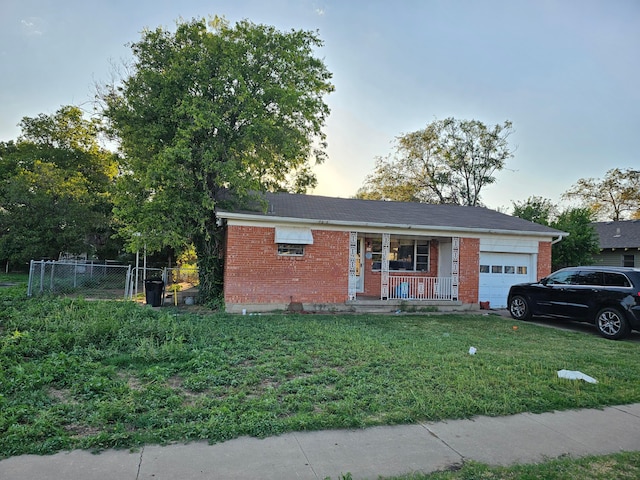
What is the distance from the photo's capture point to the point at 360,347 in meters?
7.14

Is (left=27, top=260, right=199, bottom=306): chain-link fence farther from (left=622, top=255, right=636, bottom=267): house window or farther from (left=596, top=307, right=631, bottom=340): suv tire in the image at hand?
(left=622, top=255, right=636, bottom=267): house window

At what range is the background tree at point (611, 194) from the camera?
3737 centimetres

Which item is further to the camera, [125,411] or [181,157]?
[181,157]

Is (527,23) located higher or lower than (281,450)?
higher

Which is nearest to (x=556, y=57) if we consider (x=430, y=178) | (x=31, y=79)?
(x=31, y=79)

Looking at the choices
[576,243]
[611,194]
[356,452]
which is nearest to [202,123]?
[356,452]

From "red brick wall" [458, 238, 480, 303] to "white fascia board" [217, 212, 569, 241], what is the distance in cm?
34

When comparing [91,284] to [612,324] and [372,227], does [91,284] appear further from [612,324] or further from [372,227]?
[612,324]

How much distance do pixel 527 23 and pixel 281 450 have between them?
12.3 meters

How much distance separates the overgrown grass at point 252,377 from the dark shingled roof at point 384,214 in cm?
484

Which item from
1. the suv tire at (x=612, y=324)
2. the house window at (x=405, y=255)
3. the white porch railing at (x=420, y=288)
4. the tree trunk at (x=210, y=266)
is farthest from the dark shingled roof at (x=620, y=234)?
the tree trunk at (x=210, y=266)

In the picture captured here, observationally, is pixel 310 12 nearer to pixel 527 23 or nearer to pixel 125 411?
pixel 527 23

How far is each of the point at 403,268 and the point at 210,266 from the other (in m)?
7.24

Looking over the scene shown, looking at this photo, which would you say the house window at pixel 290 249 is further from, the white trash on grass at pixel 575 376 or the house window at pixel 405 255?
the white trash on grass at pixel 575 376
